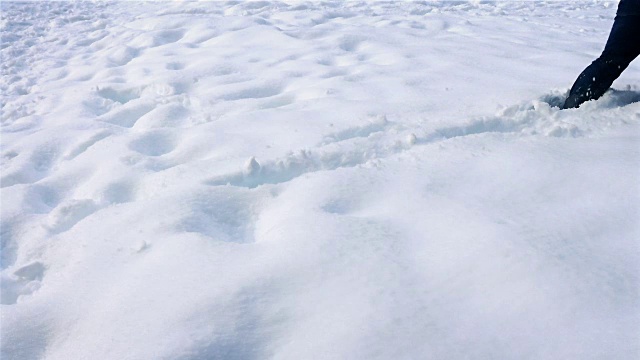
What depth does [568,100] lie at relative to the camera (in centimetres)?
206

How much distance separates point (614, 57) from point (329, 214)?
1567 millimetres

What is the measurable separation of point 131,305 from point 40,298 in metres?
0.35

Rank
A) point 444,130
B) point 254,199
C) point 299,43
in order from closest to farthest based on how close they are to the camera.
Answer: point 254,199 → point 444,130 → point 299,43

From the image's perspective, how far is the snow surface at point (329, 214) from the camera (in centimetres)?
105

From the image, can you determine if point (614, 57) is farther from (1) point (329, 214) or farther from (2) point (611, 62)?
(1) point (329, 214)

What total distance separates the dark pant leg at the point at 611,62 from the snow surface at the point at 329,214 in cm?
8

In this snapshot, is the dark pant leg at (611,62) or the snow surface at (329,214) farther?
the dark pant leg at (611,62)

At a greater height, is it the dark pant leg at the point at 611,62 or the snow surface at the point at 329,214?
the dark pant leg at the point at 611,62

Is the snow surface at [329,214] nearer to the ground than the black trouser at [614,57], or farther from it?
nearer to the ground

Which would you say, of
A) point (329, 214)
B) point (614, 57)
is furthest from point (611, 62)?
point (329, 214)

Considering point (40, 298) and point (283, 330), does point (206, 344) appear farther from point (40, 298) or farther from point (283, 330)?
point (40, 298)

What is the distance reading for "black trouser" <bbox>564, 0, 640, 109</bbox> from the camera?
1.91m

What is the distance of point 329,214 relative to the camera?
4.82ft

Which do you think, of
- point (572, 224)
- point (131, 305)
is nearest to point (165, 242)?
point (131, 305)
